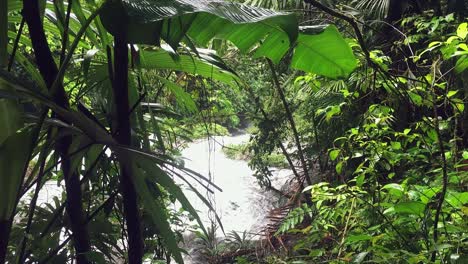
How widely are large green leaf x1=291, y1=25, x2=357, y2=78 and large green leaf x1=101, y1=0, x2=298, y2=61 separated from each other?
15cm

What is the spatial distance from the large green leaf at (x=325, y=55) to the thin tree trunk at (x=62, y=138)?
448 mm

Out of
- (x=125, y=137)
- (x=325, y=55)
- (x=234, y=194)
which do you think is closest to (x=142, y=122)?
(x=125, y=137)

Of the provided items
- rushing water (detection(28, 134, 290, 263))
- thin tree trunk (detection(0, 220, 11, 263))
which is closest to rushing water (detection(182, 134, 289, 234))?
rushing water (detection(28, 134, 290, 263))

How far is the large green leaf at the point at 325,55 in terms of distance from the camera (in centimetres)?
84

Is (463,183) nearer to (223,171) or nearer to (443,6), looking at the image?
(443,6)

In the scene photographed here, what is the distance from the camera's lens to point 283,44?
823 millimetres

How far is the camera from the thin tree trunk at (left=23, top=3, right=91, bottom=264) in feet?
1.99

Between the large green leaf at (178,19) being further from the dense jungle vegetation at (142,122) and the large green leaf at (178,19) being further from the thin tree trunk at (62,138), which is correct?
the thin tree trunk at (62,138)

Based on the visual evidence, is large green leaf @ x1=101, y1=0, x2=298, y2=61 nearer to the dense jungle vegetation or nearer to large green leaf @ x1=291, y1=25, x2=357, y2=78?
the dense jungle vegetation

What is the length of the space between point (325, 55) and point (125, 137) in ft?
1.47

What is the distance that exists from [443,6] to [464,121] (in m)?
0.99

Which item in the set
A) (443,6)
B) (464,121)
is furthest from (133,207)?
(443,6)

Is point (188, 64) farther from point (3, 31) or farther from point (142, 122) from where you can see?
point (3, 31)

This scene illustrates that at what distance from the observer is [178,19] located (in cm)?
59
